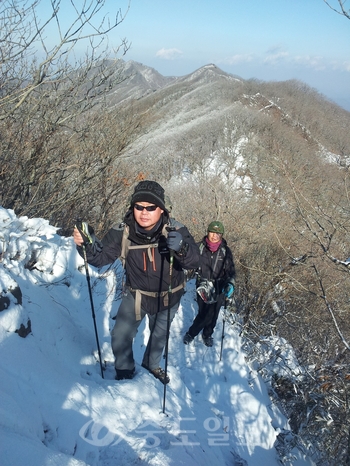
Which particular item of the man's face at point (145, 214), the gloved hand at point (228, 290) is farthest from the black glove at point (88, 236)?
the gloved hand at point (228, 290)

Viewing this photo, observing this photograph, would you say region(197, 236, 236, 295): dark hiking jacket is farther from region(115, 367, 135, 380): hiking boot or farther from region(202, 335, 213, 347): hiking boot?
region(115, 367, 135, 380): hiking boot

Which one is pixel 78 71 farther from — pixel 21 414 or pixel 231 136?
pixel 231 136

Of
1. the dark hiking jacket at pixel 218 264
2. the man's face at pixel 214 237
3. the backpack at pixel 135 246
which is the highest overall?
the backpack at pixel 135 246

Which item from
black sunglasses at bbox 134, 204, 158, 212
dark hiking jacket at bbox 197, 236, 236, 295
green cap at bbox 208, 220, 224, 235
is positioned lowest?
dark hiking jacket at bbox 197, 236, 236, 295

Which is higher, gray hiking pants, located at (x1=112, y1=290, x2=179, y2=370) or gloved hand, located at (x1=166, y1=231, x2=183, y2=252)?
gloved hand, located at (x1=166, y1=231, x2=183, y2=252)

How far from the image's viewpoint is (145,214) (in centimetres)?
268

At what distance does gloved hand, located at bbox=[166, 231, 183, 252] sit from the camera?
102 inches

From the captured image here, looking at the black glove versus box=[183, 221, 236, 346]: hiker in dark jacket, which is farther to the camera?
box=[183, 221, 236, 346]: hiker in dark jacket

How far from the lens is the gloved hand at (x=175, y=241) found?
260 cm

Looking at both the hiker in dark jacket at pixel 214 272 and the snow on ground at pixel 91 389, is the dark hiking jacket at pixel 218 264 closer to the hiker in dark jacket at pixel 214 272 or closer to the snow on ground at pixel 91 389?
the hiker in dark jacket at pixel 214 272

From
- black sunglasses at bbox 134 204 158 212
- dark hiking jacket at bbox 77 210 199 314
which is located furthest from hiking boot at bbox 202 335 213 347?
black sunglasses at bbox 134 204 158 212

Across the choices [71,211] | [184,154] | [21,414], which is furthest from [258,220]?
[184,154]

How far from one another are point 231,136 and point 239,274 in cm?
2993
